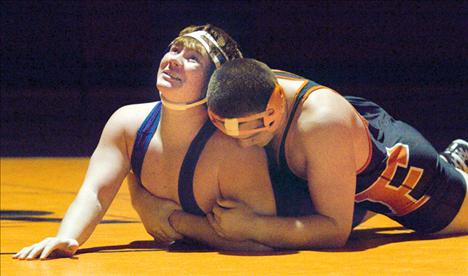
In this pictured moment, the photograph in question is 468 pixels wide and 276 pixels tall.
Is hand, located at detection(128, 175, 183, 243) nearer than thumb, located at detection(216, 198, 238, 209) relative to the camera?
No

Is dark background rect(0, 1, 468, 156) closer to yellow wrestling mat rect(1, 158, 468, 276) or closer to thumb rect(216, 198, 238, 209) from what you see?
yellow wrestling mat rect(1, 158, 468, 276)

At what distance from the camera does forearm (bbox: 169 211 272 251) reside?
3.88m

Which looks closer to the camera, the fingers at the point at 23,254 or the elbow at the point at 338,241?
the fingers at the point at 23,254

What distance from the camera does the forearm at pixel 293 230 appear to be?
380 centimetres

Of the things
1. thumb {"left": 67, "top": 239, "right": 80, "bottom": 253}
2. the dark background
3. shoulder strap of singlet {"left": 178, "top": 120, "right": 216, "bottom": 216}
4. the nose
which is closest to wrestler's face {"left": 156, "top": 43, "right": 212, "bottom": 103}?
the nose

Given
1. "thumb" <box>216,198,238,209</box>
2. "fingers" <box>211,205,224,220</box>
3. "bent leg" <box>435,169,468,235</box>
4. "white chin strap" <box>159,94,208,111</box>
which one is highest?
"white chin strap" <box>159,94,208,111</box>

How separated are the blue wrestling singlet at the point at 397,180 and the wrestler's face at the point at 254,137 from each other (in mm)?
80

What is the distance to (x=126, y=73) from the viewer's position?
378 inches

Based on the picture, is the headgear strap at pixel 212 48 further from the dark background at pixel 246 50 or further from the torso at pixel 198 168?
the dark background at pixel 246 50

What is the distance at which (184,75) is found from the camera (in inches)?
152

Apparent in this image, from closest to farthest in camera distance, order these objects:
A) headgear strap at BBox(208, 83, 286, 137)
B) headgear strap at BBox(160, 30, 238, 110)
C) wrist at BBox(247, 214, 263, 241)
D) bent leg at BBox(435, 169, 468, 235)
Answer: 1. headgear strap at BBox(208, 83, 286, 137)
2. wrist at BBox(247, 214, 263, 241)
3. headgear strap at BBox(160, 30, 238, 110)
4. bent leg at BBox(435, 169, 468, 235)

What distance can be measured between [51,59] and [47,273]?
21.1ft

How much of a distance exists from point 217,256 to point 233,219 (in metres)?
0.15

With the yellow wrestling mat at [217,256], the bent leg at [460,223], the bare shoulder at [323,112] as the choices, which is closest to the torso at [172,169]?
the yellow wrestling mat at [217,256]
